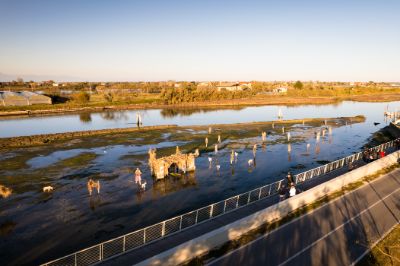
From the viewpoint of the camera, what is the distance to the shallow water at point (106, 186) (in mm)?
21250

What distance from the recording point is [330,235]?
56.7 ft

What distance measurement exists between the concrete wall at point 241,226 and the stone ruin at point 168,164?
15.8 meters

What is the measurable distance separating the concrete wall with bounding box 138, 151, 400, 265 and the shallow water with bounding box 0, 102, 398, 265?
804 cm

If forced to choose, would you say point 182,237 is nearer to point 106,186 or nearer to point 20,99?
point 106,186

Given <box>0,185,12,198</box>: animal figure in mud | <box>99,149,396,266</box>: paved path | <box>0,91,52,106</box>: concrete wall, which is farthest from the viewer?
<box>0,91,52,106</box>: concrete wall

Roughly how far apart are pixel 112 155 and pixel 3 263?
27.2 metres

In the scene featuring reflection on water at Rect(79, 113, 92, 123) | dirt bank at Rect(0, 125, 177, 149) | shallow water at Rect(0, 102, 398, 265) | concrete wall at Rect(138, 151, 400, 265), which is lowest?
shallow water at Rect(0, 102, 398, 265)

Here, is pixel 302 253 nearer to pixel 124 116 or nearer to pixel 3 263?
pixel 3 263

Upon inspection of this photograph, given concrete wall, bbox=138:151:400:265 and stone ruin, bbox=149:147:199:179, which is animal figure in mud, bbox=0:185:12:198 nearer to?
stone ruin, bbox=149:147:199:179

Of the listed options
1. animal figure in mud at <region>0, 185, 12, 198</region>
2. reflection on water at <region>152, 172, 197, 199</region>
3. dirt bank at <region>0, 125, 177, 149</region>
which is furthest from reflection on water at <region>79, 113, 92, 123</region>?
reflection on water at <region>152, 172, 197, 199</region>

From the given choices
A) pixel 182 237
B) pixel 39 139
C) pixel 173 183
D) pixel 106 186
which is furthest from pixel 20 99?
pixel 182 237

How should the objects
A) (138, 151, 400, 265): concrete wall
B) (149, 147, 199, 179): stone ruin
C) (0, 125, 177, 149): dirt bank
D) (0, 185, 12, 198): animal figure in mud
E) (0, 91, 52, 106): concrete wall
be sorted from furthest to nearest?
(0, 91, 52, 106): concrete wall → (0, 125, 177, 149): dirt bank → (149, 147, 199, 179): stone ruin → (0, 185, 12, 198): animal figure in mud → (138, 151, 400, 265): concrete wall

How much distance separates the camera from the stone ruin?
32844 millimetres

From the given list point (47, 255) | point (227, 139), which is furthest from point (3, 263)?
point (227, 139)
